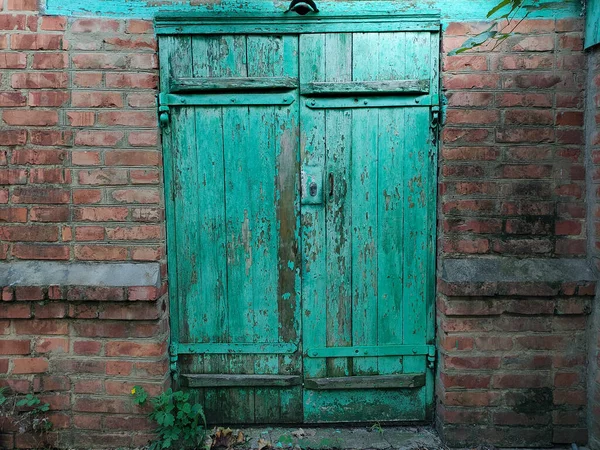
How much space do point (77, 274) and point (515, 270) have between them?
236cm

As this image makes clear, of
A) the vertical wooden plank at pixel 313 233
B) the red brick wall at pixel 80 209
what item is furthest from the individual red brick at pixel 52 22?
the vertical wooden plank at pixel 313 233

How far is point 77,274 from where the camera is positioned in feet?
8.27

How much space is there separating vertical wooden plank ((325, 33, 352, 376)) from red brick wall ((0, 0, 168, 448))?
949 millimetres

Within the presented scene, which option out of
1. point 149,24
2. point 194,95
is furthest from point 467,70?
point 149,24

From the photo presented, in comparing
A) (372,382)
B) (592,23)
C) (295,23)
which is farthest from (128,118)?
(592,23)

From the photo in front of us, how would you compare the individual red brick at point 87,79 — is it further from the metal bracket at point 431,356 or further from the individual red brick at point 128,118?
the metal bracket at point 431,356

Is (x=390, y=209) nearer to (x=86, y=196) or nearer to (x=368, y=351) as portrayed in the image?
(x=368, y=351)

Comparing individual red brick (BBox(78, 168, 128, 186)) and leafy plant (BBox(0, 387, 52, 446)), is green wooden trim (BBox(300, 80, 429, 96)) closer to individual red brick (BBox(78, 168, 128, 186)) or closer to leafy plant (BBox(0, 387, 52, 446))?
individual red brick (BBox(78, 168, 128, 186))

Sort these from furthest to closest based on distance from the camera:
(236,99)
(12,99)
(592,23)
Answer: (236,99), (12,99), (592,23)

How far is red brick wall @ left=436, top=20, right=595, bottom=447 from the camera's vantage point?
2504 mm

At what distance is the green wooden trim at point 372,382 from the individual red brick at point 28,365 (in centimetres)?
150

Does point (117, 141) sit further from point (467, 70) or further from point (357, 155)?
point (467, 70)

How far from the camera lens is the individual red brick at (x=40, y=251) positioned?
8.41 feet

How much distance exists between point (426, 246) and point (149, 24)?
1.96 metres
